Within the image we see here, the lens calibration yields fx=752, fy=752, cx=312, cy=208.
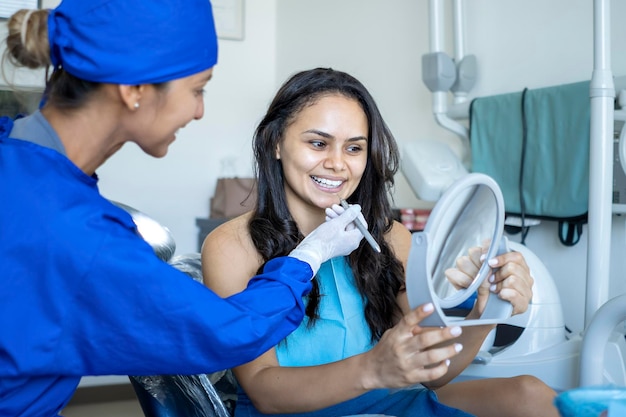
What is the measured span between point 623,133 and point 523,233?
529mm

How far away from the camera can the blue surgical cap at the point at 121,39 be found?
950mm

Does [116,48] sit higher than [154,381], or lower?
higher

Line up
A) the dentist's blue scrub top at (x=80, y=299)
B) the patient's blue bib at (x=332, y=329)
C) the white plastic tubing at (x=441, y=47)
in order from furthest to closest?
1. the white plastic tubing at (x=441, y=47)
2. the patient's blue bib at (x=332, y=329)
3. the dentist's blue scrub top at (x=80, y=299)

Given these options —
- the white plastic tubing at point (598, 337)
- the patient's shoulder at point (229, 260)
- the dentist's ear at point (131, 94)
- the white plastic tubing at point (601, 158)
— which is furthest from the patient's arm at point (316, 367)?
the white plastic tubing at point (601, 158)

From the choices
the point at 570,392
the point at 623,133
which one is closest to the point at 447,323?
the point at 570,392

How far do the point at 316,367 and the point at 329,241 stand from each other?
0.70ft

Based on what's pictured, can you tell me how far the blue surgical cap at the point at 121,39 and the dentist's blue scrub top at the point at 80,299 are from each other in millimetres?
123

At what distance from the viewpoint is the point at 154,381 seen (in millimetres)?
1350

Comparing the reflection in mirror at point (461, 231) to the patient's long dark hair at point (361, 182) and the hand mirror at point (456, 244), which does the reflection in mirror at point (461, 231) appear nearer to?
the hand mirror at point (456, 244)

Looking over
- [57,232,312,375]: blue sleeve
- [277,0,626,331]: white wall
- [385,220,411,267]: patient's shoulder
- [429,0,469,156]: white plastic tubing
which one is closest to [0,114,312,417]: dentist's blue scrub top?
[57,232,312,375]: blue sleeve

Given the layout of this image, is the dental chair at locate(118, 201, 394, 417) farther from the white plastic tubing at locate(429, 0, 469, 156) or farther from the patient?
the white plastic tubing at locate(429, 0, 469, 156)

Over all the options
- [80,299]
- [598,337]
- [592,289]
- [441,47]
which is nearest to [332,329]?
[598,337]

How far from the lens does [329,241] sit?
127cm

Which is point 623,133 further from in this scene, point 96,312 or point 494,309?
point 96,312
